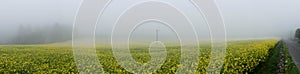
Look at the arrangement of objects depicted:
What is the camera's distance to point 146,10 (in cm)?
1130

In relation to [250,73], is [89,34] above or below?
above

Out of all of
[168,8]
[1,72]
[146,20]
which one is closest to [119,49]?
[146,20]

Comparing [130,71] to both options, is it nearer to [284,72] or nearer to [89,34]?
[89,34]

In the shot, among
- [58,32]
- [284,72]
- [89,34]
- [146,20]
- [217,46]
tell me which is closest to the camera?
[89,34]

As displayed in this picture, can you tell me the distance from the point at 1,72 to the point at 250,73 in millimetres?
8524

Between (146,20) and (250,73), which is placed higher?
(146,20)

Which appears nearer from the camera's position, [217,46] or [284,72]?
[217,46]

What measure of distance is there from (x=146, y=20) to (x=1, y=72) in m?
5.69

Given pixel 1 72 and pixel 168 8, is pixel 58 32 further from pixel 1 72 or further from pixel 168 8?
pixel 168 8

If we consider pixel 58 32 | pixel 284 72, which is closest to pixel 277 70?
pixel 284 72

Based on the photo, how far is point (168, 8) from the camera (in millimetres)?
11141

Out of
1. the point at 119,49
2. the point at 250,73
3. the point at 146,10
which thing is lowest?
the point at 250,73

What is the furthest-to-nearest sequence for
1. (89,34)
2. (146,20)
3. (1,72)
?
(1,72) → (146,20) → (89,34)

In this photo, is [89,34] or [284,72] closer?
[89,34]
